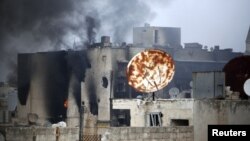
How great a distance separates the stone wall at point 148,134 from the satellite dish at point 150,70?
3.79 meters

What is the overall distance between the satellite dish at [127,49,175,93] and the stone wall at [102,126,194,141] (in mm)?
3792

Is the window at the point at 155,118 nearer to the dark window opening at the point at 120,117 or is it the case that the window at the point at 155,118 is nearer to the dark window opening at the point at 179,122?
the dark window opening at the point at 179,122

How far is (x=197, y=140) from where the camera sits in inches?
755

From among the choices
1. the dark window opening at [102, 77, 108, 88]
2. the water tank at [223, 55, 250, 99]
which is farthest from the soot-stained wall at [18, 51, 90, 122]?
the water tank at [223, 55, 250, 99]

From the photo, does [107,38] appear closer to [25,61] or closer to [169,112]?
[25,61]

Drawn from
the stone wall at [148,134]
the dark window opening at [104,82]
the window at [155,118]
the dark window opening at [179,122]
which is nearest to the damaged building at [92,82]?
the dark window opening at [104,82]

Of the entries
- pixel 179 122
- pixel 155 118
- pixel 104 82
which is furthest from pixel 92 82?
pixel 155 118

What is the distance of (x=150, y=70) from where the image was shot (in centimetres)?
2225

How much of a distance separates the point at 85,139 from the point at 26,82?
38.3m

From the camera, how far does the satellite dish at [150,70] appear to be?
22.1 metres

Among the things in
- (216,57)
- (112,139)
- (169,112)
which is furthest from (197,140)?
(216,57)

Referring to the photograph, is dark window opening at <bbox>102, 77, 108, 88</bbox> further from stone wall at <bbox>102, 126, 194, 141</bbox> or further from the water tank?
stone wall at <bbox>102, 126, 194, 141</bbox>

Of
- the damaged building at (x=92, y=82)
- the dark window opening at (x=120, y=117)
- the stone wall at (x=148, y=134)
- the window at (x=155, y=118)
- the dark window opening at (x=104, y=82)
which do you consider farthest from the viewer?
the dark window opening at (x=104, y=82)

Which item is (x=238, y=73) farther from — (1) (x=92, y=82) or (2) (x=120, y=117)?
(1) (x=92, y=82)
